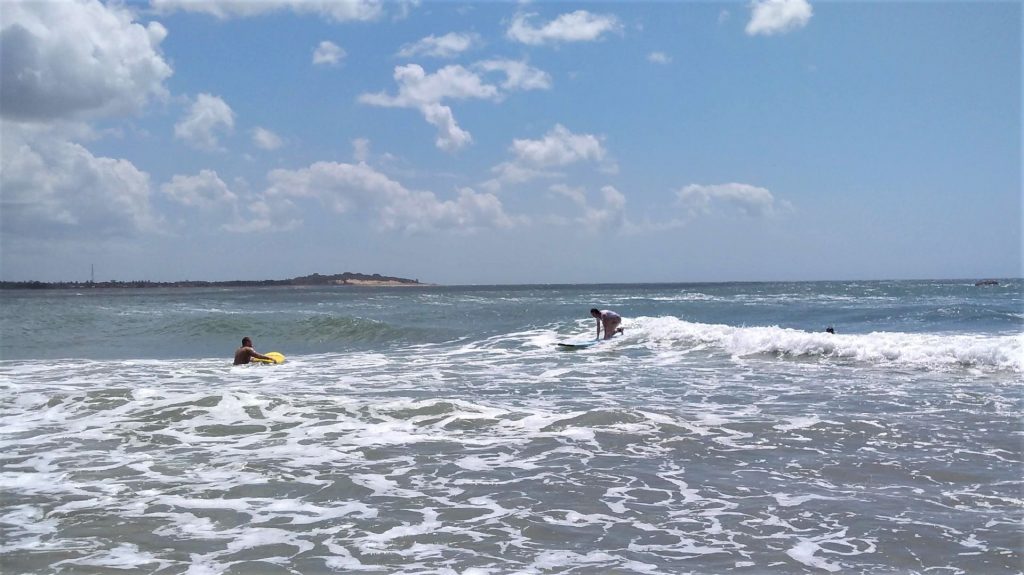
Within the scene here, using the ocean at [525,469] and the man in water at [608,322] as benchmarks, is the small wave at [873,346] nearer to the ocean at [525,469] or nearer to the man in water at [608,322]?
the ocean at [525,469]

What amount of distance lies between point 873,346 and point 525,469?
504 inches

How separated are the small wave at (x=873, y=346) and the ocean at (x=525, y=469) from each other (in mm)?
134

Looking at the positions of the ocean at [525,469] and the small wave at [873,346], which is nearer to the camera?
the ocean at [525,469]

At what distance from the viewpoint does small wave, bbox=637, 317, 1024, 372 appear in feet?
49.4

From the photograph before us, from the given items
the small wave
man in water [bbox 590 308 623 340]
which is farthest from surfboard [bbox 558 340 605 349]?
the small wave

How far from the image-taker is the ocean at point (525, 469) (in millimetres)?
5070

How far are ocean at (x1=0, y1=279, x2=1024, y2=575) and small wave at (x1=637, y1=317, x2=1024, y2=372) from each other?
0.13 m

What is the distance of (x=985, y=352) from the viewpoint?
1515 centimetres

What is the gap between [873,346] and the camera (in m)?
17.2

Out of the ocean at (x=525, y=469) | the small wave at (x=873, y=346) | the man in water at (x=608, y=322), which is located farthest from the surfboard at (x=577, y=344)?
the ocean at (x=525, y=469)

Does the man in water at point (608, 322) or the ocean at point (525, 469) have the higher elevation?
the man in water at point (608, 322)

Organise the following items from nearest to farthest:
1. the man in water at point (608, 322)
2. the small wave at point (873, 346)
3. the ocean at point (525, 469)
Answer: the ocean at point (525, 469), the small wave at point (873, 346), the man in water at point (608, 322)

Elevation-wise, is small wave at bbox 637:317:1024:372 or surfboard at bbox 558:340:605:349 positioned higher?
small wave at bbox 637:317:1024:372

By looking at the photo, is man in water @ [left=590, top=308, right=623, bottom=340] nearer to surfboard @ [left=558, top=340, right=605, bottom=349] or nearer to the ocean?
surfboard @ [left=558, top=340, right=605, bottom=349]
